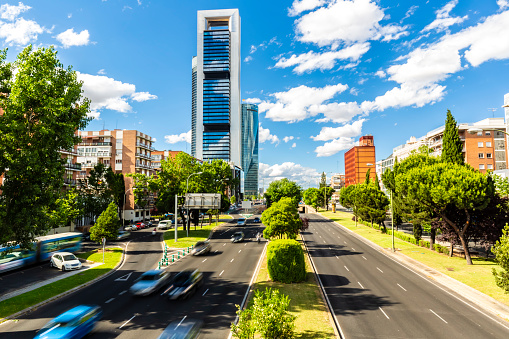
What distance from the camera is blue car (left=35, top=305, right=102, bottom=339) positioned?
12716 millimetres

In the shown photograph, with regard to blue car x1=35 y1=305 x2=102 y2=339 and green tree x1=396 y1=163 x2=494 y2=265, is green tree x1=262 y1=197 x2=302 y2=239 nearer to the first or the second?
green tree x1=396 y1=163 x2=494 y2=265

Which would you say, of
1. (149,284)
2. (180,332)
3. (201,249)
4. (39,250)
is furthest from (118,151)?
(180,332)

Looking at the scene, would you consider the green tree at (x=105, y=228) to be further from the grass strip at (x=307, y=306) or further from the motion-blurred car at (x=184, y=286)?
the grass strip at (x=307, y=306)

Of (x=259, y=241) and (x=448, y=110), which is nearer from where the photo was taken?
(x=448, y=110)

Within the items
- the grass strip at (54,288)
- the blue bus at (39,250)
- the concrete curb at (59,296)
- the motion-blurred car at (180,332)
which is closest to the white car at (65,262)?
the grass strip at (54,288)

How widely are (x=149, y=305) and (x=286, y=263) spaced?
35.4 ft

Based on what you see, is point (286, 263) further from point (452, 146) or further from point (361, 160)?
point (361, 160)

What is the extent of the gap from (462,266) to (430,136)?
67963 millimetres

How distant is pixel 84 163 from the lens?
251 ft

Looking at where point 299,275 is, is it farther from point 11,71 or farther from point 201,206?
point 11,71

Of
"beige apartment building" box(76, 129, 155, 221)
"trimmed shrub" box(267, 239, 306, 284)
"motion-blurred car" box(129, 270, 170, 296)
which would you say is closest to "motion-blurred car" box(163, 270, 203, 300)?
"motion-blurred car" box(129, 270, 170, 296)

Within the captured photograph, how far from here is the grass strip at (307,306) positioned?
14539 mm

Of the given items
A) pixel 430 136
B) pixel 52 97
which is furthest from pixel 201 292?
pixel 430 136

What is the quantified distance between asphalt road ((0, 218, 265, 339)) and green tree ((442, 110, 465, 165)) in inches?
1210
